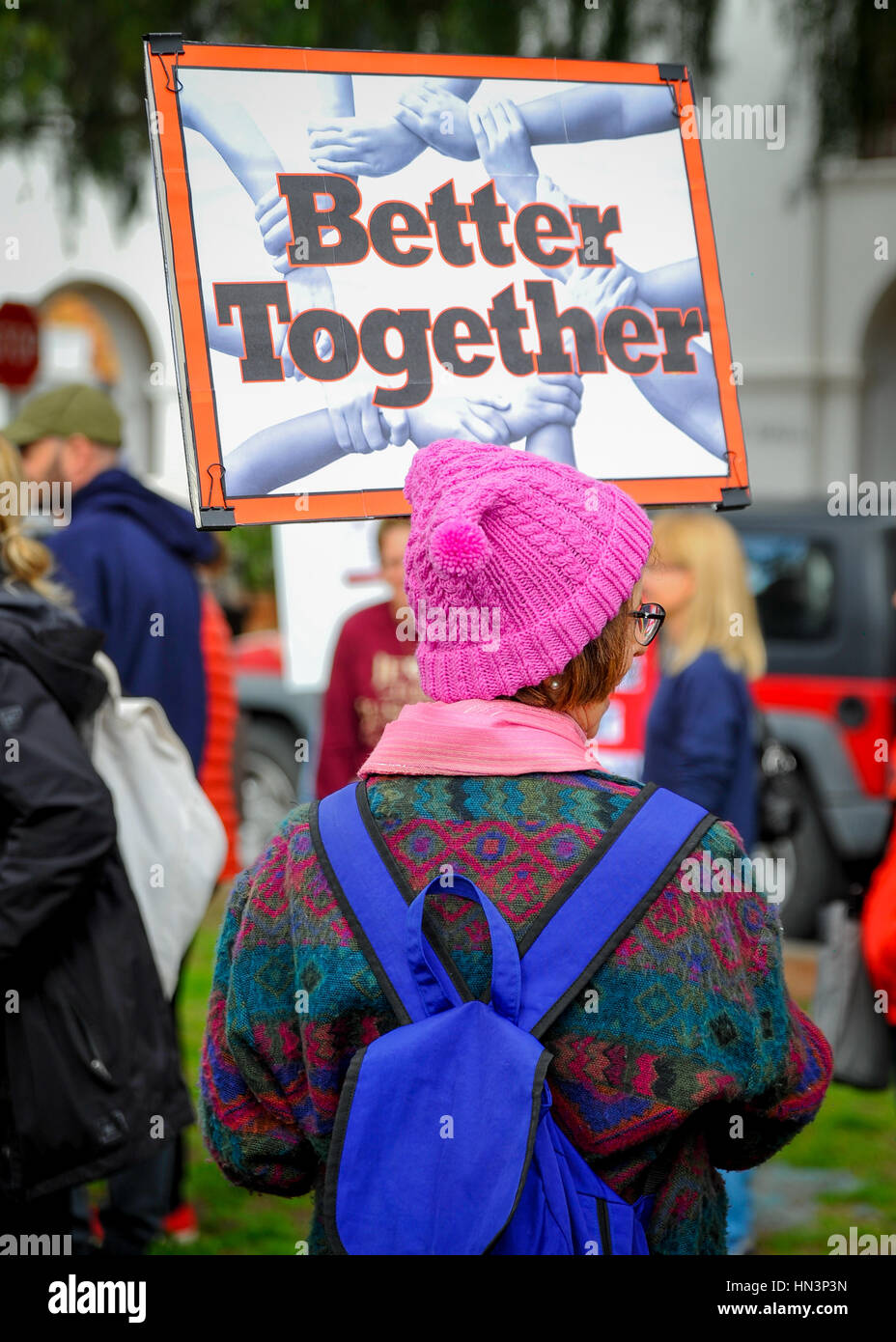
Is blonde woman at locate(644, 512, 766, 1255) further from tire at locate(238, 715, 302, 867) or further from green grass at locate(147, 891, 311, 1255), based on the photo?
tire at locate(238, 715, 302, 867)

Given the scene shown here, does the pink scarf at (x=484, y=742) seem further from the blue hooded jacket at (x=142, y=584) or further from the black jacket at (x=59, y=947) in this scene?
the blue hooded jacket at (x=142, y=584)

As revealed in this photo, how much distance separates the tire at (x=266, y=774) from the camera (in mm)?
8734

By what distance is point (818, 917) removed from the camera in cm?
718

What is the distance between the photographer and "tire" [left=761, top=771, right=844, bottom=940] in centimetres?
725

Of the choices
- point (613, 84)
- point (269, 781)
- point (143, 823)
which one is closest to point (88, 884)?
point (143, 823)

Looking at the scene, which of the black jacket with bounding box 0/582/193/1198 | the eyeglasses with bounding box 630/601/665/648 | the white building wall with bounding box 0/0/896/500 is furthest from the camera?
the white building wall with bounding box 0/0/896/500

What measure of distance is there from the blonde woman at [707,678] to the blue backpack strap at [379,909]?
2474 millimetres

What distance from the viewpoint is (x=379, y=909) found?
63.6 inches

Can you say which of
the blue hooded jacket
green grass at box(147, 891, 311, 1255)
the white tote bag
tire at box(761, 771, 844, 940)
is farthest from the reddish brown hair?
tire at box(761, 771, 844, 940)

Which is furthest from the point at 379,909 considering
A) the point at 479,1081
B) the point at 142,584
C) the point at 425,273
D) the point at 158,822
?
the point at 142,584

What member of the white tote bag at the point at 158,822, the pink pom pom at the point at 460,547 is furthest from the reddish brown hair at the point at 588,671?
the white tote bag at the point at 158,822

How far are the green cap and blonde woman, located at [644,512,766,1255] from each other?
155 cm
